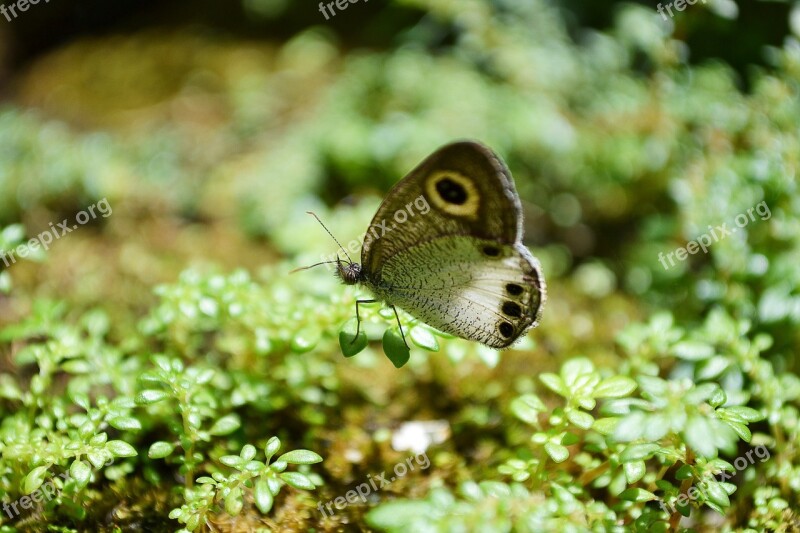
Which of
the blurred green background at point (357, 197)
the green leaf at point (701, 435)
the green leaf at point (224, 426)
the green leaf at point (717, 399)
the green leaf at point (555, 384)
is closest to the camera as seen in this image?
the green leaf at point (701, 435)

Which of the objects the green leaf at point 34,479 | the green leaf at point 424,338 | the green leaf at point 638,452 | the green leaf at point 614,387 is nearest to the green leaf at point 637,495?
the green leaf at point 638,452

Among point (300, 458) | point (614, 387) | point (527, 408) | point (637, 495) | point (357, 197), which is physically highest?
point (300, 458)

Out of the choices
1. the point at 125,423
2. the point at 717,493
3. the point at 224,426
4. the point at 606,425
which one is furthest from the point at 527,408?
the point at 125,423

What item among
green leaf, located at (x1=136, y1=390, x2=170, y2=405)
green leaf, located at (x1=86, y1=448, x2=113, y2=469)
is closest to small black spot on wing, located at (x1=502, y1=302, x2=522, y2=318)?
green leaf, located at (x1=136, y1=390, x2=170, y2=405)

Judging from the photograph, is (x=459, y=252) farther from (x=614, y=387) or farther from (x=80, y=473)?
(x=80, y=473)

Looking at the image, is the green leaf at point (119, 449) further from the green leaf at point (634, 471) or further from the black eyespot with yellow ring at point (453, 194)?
the green leaf at point (634, 471)

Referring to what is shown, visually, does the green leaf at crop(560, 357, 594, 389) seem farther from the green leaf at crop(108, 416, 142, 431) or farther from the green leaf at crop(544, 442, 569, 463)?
the green leaf at crop(108, 416, 142, 431)
